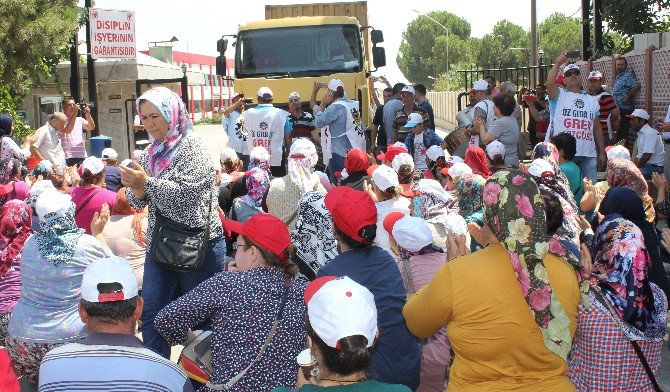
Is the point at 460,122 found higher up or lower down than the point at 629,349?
higher up

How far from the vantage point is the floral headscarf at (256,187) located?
25.4 feet

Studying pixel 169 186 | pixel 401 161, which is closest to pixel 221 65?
pixel 401 161

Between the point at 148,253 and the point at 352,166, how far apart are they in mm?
3264

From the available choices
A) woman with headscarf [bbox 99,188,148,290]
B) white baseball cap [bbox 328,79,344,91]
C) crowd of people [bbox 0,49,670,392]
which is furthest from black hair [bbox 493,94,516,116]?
woman with headscarf [bbox 99,188,148,290]

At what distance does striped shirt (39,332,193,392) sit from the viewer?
135 inches

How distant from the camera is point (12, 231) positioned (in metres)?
6.49

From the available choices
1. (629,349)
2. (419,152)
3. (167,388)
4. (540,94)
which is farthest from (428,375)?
(540,94)

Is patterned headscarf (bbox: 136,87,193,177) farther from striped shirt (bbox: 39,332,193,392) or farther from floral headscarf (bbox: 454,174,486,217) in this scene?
striped shirt (bbox: 39,332,193,392)

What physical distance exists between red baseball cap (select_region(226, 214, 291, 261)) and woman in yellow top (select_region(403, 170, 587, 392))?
0.92 meters

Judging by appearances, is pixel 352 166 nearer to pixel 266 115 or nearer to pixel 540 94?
pixel 266 115

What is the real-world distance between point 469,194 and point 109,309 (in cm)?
335

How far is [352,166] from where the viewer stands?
8.53 metres

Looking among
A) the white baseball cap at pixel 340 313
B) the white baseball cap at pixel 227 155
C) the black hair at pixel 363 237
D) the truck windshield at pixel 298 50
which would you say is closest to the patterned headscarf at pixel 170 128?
the black hair at pixel 363 237

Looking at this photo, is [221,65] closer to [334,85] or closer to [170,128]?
[334,85]
